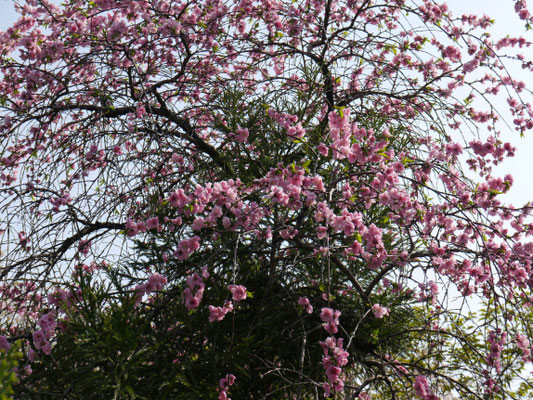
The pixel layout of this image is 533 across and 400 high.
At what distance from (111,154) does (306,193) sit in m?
2.20

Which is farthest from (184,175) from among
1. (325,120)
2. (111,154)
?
(325,120)

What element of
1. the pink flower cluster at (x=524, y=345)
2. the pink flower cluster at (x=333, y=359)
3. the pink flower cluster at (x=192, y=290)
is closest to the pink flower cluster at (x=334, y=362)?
the pink flower cluster at (x=333, y=359)

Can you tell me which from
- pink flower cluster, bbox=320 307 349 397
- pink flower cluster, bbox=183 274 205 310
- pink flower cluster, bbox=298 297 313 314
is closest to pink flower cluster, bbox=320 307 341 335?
pink flower cluster, bbox=320 307 349 397

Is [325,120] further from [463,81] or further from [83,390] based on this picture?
[83,390]

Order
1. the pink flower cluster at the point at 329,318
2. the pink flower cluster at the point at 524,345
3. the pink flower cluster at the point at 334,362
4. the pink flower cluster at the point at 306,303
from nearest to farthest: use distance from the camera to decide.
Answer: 1. the pink flower cluster at the point at 334,362
2. the pink flower cluster at the point at 329,318
3. the pink flower cluster at the point at 524,345
4. the pink flower cluster at the point at 306,303

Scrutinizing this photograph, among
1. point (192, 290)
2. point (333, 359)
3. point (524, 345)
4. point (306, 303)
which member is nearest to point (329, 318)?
point (333, 359)

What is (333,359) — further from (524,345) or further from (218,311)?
(524,345)

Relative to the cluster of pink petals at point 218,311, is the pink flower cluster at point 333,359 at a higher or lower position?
lower

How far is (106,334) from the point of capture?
3.16 meters

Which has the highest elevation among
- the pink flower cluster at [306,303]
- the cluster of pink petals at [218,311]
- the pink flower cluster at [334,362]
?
the pink flower cluster at [306,303]

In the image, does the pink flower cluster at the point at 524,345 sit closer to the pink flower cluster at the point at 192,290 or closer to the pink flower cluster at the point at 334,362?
the pink flower cluster at the point at 334,362

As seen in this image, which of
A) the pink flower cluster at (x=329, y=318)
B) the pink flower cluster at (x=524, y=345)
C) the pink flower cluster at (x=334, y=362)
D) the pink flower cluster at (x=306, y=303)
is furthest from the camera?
the pink flower cluster at (x=306, y=303)

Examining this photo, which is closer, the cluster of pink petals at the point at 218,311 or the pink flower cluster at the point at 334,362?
the pink flower cluster at the point at 334,362

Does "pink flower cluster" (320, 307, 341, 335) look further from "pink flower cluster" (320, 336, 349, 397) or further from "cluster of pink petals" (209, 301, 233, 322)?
"cluster of pink petals" (209, 301, 233, 322)
